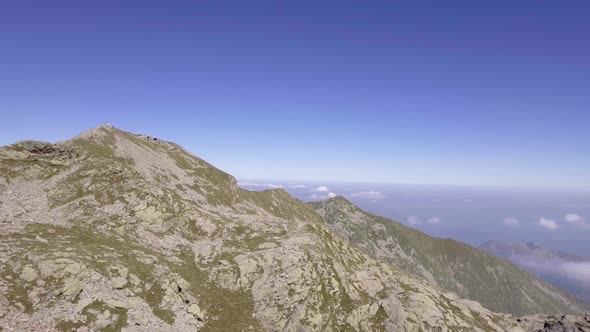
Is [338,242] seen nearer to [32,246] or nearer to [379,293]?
[379,293]

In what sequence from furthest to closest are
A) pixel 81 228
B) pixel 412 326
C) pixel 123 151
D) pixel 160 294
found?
pixel 123 151 → pixel 412 326 → pixel 81 228 → pixel 160 294

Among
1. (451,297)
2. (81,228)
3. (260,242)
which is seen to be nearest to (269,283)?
(260,242)

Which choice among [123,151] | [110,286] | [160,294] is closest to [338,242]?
[160,294]

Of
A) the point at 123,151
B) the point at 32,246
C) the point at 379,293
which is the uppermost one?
the point at 123,151

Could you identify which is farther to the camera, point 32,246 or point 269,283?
point 269,283

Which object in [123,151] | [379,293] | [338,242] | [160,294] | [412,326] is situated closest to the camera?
[160,294]

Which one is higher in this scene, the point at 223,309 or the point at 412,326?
the point at 223,309

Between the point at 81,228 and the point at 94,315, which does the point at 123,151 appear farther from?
the point at 94,315
